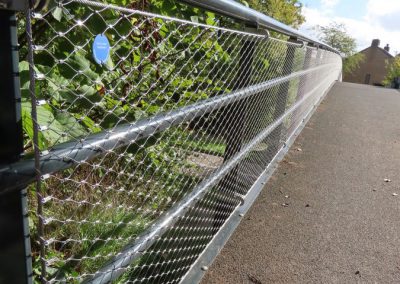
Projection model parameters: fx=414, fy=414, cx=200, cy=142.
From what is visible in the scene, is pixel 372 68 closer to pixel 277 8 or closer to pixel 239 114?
pixel 277 8

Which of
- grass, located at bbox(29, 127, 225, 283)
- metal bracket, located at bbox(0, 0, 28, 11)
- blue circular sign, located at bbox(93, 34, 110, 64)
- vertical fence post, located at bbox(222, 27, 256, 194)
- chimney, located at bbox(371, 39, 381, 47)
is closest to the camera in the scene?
metal bracket, located at bbox(0, 0, 28, 11)

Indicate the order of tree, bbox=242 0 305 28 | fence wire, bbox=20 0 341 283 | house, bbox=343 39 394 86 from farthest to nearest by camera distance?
house, bbox=343 39 394 86 < tree, bbox=242 0 305 28 < fence wire, bbox=20 0 341 283

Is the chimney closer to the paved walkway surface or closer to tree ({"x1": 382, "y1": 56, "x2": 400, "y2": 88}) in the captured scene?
tree ({"x1": 382, "y1": 56, "x2": 400, "y2": 88})

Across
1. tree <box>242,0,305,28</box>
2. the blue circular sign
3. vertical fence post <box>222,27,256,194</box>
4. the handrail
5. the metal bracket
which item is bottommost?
vertical fence post <box>222,27,256,194</box>

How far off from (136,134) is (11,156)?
0.50 metres

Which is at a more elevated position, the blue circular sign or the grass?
the blue circular sign

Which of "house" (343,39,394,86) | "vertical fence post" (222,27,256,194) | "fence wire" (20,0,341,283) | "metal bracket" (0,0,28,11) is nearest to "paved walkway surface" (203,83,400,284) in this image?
"fence wire" (20,0,341,283)

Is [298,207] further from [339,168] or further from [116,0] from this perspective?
[116,0]

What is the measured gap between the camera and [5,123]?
85 cm

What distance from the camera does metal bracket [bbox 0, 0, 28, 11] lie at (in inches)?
30.4

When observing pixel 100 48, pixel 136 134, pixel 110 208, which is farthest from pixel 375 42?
pixel 100 48

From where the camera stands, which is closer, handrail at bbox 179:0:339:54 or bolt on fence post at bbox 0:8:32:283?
bolt on fence post at bbox 0:8:32:283

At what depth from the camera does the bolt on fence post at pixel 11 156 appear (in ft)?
2.70

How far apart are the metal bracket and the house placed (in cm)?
7129
